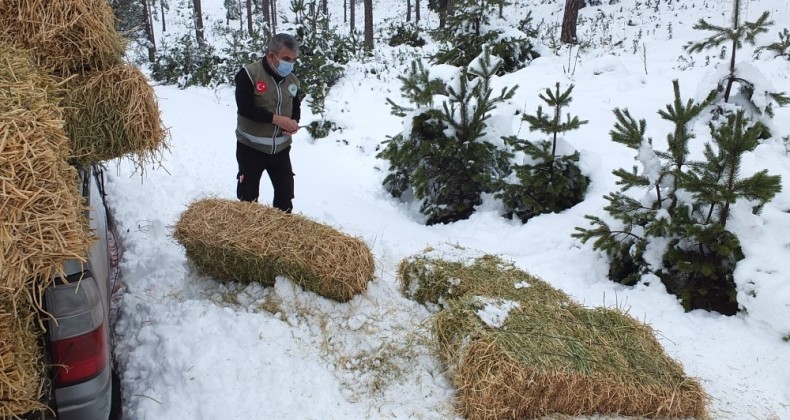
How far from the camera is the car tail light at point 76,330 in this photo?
6.84ft

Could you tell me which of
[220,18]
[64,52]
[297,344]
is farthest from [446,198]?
[220,18]

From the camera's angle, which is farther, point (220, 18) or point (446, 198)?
point (220, 18)

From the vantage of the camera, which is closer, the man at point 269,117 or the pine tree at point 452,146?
the man at point 269,117

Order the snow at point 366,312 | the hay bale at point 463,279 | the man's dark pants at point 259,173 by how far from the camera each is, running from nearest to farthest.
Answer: the snow at point 366,312, the hay bale at point 463,279, the man's dark pants at point 259,173

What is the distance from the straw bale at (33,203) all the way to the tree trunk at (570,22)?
1369 cm

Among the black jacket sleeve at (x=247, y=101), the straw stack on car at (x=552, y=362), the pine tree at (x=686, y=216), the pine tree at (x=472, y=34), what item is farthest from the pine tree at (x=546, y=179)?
the pine tree at (x=472, y=34)

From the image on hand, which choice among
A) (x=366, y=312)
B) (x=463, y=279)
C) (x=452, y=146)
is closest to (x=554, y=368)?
(x=463, y=279)

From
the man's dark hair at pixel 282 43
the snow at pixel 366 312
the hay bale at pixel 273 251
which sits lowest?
the snow at pixel 366 312

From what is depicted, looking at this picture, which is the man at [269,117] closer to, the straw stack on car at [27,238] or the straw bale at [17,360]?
the straw stack on car at [27,238]

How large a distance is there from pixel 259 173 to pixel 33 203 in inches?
124

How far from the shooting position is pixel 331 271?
3854mm

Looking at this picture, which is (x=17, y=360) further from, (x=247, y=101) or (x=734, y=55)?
(x=734, y=55)

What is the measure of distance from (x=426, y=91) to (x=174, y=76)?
17243 millimetres

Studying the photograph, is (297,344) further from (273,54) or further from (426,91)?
(426,91)
